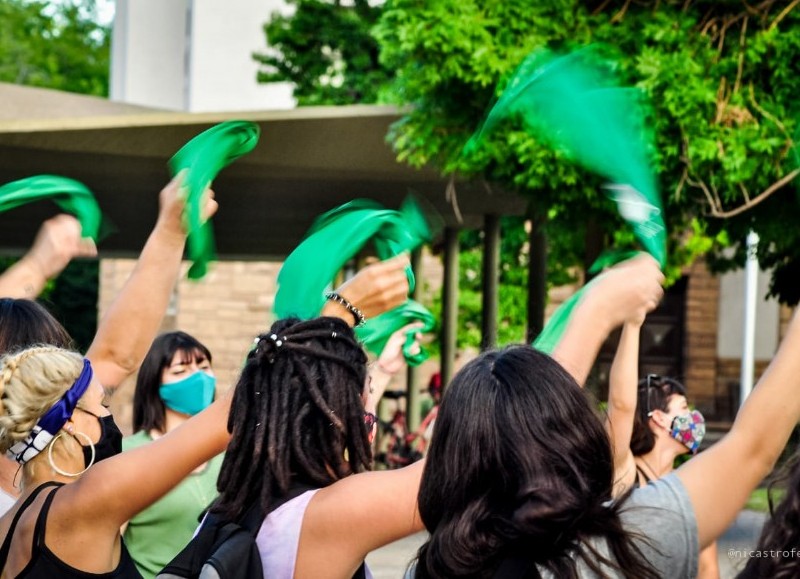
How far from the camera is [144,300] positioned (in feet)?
9.93

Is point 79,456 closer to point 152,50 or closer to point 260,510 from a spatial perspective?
point 260,510

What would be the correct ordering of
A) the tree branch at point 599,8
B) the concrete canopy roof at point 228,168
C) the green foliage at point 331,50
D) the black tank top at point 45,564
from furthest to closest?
the green foliage at point 331,50, the concrete canopy roof at point 228,168, the tree branch at point 599,8, the black tank top at point 45,564

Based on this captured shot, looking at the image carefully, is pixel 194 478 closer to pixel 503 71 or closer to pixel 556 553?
pixel 556 553

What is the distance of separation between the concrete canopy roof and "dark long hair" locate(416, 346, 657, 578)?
22.0 feet

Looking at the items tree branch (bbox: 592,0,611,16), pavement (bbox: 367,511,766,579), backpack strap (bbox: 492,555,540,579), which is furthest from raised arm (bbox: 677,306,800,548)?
tree branch (bbox: 592,0,611,16)

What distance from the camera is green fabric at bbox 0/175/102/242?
142 inches

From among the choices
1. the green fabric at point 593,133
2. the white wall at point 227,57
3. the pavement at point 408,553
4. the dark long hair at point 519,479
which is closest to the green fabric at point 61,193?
the green fabric at point 593,133

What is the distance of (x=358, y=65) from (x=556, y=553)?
12.7 meters

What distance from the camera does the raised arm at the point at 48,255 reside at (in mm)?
3354

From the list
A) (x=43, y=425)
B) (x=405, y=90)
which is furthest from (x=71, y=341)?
(x=405, y=90)

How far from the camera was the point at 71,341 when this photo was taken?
322 cm

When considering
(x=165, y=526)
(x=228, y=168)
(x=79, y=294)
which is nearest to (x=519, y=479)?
(x=165, y=526)

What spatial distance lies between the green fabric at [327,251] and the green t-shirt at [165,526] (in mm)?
1118

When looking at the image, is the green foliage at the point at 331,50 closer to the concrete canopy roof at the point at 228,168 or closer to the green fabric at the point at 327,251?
the concrete canopy roof at the point at 228,168
